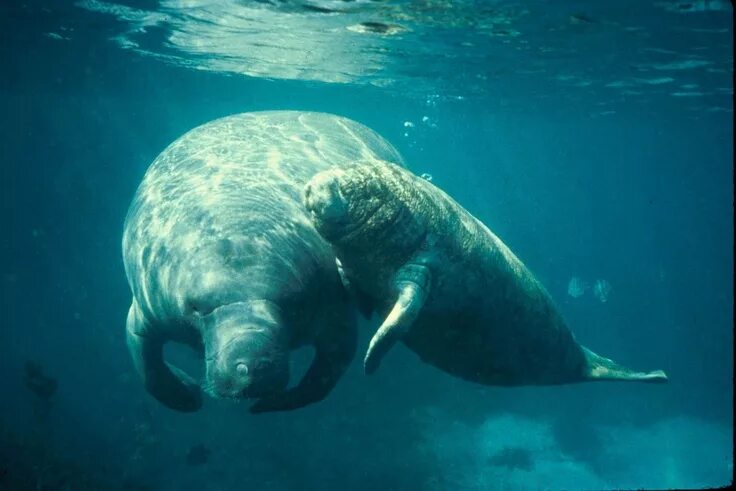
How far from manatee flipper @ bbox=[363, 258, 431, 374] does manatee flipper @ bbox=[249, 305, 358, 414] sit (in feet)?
2.47

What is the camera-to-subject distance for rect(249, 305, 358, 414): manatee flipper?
4.95 metres

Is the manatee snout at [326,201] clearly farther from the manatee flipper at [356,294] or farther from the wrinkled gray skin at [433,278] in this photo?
the manatee flipper at [356,294]

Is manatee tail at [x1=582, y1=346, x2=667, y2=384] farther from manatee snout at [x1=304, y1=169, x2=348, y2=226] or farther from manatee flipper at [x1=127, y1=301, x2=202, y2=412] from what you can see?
manatee flipper at [x1=127, y1=301, x2=202, y2=412]

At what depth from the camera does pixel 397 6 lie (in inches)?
483

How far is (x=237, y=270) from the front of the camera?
397 centimetres

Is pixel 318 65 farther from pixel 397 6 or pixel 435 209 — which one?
pixel 435 209

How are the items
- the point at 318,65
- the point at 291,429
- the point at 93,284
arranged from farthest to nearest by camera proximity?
the point at 93,284, the point at 318,65, the point at 291,429

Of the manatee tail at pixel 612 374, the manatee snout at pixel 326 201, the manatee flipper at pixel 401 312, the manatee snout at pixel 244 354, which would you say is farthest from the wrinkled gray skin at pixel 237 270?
the manatee tail at pixel 612 374

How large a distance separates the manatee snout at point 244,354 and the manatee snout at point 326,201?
102 centimetres

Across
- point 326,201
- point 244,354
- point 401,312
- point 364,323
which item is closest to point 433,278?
point 401,312

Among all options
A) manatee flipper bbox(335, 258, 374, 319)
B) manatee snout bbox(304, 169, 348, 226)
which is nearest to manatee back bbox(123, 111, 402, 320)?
manatee flipper bbox(335, 258, 374, 319)

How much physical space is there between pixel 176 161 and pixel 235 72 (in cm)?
1970

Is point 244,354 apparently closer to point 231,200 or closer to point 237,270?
point 237,270

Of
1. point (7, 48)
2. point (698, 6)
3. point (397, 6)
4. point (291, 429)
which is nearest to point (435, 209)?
point (397, 6)
